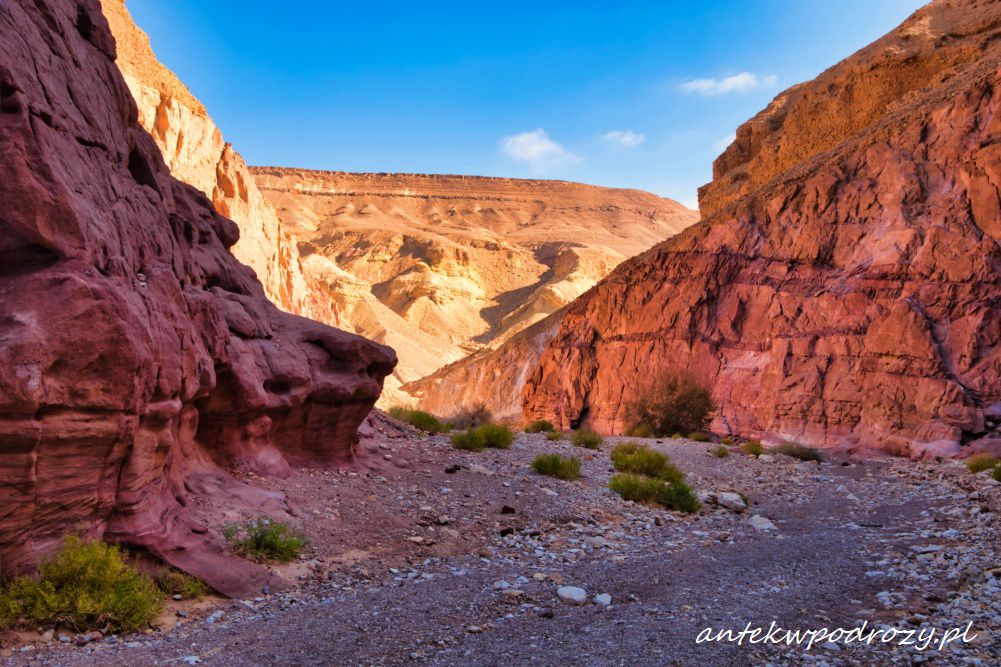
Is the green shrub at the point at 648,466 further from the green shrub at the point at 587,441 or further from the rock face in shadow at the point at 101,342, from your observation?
the rock face in shadow at the point at 101,342

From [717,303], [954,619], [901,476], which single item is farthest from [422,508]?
[717,303]

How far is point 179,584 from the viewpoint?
5797 millimetres

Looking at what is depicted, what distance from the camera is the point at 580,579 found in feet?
22.5

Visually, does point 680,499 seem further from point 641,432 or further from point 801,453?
point 641,432

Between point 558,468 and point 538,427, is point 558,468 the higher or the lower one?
the higher one

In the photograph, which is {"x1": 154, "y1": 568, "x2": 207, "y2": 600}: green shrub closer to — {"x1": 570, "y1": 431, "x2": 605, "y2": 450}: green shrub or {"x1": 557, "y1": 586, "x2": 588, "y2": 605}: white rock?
{"x1": 557, "y1": 586, "x2": 588, "y2": 605}: white rock

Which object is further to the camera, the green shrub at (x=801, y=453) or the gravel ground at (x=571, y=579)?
the green shrub at (x=801, y=453)

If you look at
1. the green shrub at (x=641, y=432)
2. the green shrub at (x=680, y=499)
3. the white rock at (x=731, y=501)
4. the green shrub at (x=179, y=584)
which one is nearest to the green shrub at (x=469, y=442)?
the green shrub at (x=680, y=499)

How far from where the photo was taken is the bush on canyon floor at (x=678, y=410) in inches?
1053

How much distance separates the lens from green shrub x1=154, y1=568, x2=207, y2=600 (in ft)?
18.8

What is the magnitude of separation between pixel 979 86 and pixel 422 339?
223ft

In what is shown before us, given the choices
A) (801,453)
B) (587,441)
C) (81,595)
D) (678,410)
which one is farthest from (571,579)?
(678,410)

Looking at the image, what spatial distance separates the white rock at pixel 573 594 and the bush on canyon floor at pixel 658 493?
16.8 feet

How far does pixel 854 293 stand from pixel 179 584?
23.4 meters
